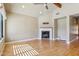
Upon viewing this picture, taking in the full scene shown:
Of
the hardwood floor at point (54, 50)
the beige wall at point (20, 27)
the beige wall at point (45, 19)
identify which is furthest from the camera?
the beige wall at point (45, 19)

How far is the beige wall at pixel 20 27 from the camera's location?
782 centimetres

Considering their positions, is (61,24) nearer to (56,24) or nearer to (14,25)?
(56,24)

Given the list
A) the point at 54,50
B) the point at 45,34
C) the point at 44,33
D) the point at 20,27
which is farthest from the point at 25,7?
the point at 54,50

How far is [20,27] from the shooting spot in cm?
873

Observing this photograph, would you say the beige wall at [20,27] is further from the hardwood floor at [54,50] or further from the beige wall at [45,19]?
the hardwood floor at [54,50]

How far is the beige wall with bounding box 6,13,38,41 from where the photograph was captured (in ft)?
25.6

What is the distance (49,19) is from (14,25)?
3.32 m

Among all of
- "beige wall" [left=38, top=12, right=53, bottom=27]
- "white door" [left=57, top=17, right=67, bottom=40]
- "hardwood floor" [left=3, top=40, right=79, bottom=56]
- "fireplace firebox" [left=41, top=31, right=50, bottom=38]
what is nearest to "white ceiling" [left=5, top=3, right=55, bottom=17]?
"beige wall" [left=38, top=12, right=53, bottom=27]

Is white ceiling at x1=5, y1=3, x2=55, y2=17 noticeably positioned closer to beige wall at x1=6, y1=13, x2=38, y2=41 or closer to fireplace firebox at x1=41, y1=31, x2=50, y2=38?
beige wall at x1=6, y1=13, x2=38, y2=41

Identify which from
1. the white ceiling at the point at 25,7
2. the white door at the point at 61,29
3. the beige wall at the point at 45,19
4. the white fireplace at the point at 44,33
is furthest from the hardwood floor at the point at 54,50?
the beige wall at the point at 45,19

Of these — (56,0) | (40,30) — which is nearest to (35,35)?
(40,30)

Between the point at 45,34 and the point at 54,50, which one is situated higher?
the point at 45,34

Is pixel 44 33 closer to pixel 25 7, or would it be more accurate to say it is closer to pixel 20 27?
pixel 20 27

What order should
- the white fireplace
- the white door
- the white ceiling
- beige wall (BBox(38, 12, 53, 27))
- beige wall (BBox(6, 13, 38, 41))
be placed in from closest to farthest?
the white ceiling < beige wall (BBox(6, 13, 38, 41)) < the white door < beige wall (BBox(38, 12, 53, 27)) < the white fireplace
